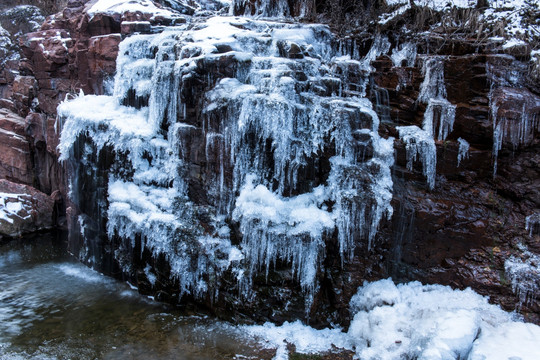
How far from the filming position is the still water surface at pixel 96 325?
4.82 m

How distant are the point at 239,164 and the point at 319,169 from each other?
129 cm

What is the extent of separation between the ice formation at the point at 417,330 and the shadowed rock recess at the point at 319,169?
21 cm

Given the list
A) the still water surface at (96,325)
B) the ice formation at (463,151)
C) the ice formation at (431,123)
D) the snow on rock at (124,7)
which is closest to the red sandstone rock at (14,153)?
the snow on rock at (124,7)

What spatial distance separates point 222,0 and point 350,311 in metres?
13.0

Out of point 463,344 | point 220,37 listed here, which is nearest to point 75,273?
point 220,37

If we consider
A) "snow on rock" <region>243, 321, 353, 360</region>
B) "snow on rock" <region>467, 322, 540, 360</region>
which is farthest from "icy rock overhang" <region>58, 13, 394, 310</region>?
"snow on rock" <region>467, 322, 540, 360</region>

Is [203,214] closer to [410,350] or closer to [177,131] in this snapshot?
[177,131]

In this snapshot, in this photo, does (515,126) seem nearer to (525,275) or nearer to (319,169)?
(525,275)

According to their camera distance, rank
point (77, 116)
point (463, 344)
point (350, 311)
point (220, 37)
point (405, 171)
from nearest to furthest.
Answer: point (463, 344) → point (350, 311) → point (405, 171) → point (220, 37) → point (77, 116)

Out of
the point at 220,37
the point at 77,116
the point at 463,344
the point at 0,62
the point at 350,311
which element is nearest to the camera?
the point at 463,344

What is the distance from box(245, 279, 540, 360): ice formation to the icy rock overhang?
638 mm

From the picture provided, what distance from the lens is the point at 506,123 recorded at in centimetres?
571

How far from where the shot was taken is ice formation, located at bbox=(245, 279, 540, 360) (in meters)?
4.25

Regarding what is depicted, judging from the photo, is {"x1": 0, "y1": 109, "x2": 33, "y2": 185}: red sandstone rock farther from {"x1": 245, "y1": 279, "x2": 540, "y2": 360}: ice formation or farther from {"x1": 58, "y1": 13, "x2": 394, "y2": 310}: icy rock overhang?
{"x1": 245, "y1": 279, "x2": 540, "y2": 360}: ice formation
